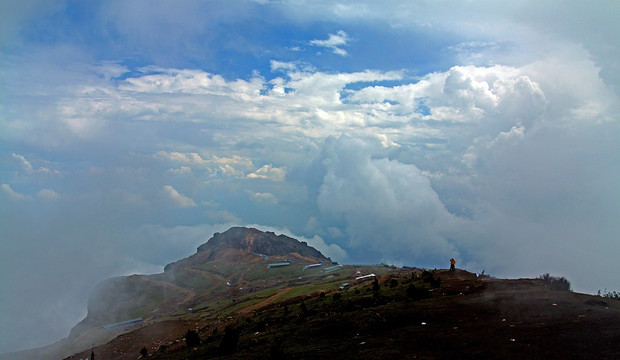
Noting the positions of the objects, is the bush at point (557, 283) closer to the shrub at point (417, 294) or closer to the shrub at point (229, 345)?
the shrub at point (417, 294)

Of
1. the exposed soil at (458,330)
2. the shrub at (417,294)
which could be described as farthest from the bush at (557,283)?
the shrub at (417,294)

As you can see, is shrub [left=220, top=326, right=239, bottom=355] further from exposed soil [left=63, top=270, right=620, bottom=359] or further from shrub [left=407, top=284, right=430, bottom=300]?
shrub [left=407, top=284, right=430, bottom=300]

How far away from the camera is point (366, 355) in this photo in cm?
2334

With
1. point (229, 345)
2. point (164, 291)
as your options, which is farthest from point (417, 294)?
point (164, 291)

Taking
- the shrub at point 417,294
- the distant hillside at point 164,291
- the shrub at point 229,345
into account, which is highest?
the distant hillside at point 164,291

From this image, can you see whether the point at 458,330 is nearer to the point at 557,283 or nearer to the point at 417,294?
the point at 417,294

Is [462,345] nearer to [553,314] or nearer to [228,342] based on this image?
[553,314]

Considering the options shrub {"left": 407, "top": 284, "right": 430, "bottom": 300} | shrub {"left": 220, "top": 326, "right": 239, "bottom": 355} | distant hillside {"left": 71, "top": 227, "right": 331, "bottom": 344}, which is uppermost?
distant hillside {"left": 71, "top": 227, "right": 331, "bottom": 344}

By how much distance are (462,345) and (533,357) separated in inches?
153

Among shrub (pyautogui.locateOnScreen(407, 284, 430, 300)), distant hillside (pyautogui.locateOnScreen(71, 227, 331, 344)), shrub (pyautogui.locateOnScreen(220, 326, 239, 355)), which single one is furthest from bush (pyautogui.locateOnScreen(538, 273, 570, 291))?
distant hillside (pyautogui.locateOnScreen(71, 227, 331, 344))

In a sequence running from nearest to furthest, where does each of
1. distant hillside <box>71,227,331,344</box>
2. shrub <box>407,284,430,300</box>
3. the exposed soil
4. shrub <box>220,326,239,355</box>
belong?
the exposed soil, shrub <box>220,326,239,355</box>, shrub <box>407,284,430,300</box>, distant hillside <box>71,227,331,344</box>

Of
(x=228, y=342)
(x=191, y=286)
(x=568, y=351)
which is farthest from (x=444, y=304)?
(x=191, y=286)

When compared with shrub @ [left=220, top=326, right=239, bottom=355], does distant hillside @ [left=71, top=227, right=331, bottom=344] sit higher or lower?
higher

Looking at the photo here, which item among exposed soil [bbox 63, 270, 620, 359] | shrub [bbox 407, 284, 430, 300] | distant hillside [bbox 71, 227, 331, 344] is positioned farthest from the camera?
distant hillside [bbox 71, 227, 331, 344]
